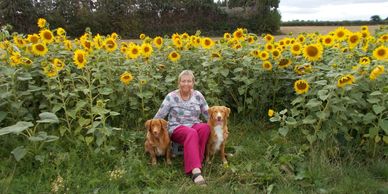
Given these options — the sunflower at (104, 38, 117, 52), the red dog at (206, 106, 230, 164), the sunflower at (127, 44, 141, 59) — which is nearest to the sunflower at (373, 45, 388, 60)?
the red dog at (206, 106, 230, 164)

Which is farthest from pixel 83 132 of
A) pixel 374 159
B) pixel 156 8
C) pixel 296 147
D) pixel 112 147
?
pixel 156 8

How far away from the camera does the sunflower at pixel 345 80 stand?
3867 millimetres

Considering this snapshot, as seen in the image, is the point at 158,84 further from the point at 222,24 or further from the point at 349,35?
the point at 222,24

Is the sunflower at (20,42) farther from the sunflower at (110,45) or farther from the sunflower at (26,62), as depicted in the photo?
the sunflower at (110,45)

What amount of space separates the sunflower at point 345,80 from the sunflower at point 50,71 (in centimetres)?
266

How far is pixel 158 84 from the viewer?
5.04 m

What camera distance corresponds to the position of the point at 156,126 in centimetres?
399

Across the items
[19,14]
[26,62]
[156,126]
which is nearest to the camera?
[156,126]

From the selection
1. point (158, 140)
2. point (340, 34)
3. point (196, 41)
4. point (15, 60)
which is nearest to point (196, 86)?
point (196, 41)

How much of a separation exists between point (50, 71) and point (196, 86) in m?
1.77

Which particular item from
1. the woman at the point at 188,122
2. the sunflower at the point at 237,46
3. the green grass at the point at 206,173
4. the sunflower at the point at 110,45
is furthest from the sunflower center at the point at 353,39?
the sunflower at the point at 110,45

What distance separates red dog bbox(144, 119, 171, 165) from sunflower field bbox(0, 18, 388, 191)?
1.17 feet

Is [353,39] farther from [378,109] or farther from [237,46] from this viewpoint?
[237,46]

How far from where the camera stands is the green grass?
3.72 meters
